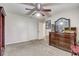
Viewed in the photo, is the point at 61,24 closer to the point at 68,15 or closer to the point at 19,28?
the point at 68,15

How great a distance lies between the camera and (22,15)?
1736mm

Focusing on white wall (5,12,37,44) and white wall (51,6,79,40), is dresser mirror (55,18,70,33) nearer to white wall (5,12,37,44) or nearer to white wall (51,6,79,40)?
white wall (51,6,79,40)

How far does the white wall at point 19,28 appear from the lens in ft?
5.80

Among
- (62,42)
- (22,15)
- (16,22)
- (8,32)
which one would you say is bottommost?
(62,42)

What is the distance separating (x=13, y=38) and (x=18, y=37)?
0.10 meters

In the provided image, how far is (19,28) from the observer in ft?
6.04

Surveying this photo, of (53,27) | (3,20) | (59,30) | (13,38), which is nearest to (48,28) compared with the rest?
(53,27)

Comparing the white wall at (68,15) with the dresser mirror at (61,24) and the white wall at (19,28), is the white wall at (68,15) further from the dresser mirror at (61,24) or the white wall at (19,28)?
the white wall at (19,28)

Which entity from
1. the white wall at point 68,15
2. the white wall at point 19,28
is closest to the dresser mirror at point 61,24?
the white wall at point 68,15

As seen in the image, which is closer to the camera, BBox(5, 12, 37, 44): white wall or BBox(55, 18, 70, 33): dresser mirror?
BBox(5, 12, 37, 44): white wall

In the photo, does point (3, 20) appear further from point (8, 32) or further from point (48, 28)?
point (48, 28)

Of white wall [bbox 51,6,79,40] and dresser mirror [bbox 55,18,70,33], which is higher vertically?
white wall [bbox 51,6,79,40]

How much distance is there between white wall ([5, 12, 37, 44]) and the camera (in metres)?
1.77

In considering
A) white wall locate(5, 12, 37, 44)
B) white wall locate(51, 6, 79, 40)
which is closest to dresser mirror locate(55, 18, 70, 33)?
white wall locate(51, 6, 79, 40)
